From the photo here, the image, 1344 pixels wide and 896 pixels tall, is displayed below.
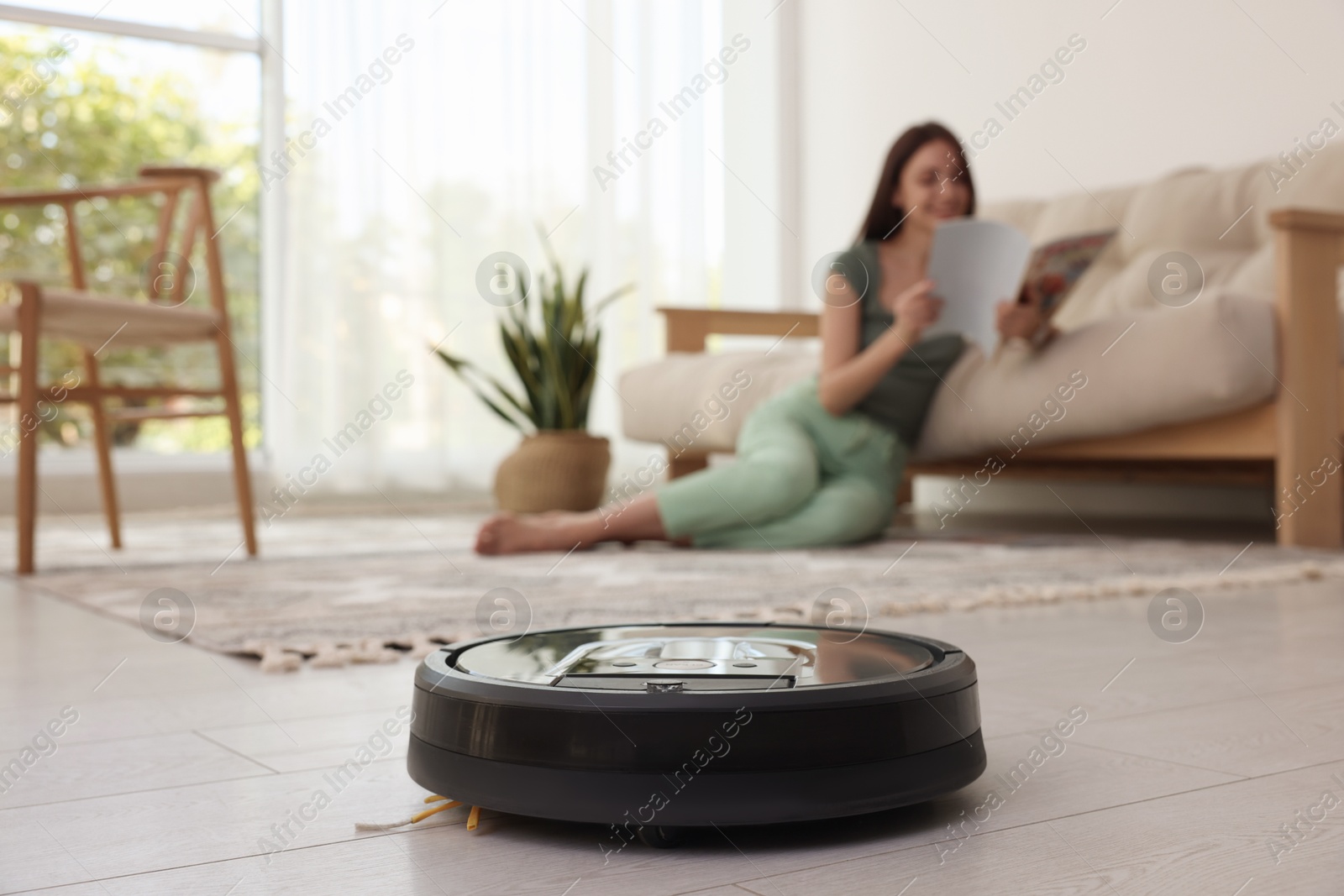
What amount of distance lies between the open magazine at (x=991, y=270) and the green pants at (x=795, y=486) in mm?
255

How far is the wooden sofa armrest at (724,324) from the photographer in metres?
3.22

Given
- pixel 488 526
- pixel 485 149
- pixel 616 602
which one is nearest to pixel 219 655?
pixel 616 602

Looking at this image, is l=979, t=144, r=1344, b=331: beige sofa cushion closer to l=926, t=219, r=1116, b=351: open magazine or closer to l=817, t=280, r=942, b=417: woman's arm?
l=926, t=219, r=1116, b=351: open magazine

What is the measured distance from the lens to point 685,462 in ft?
10.1

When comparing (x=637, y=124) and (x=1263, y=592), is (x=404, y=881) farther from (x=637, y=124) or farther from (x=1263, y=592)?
(x=637, y=124)

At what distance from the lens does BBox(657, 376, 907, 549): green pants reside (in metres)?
2.15

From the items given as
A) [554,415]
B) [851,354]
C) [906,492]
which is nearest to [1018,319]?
[851,354]

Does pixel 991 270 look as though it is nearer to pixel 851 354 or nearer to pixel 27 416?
pixel 851 354

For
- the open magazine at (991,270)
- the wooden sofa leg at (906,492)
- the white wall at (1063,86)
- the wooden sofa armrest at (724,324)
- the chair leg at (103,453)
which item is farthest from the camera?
the wooden sofa leg at (906,492)

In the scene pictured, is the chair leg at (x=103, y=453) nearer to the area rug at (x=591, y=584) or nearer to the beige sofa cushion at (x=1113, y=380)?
the area rug at (x=591, y=584)

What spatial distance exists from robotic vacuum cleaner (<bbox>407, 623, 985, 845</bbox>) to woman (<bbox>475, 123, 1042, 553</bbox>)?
4.99 feet

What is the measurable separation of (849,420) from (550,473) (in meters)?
1.17

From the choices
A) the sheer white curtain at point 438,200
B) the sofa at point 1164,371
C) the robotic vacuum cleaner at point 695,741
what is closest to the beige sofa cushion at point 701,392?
the sofa at point 1164,371

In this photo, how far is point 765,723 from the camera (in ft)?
1.80
